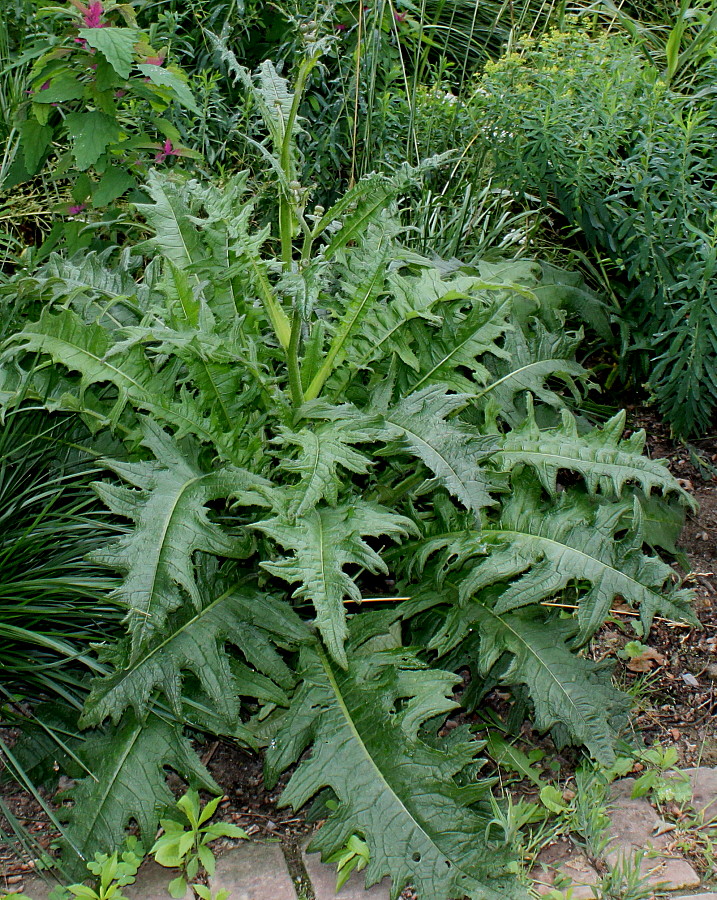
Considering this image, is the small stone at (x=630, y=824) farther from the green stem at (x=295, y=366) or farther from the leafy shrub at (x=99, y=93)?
the leafy shrub at (x=99, y=93)

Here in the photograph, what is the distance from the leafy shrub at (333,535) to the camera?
1893 mm

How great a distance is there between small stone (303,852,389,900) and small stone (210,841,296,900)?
2.1 inches

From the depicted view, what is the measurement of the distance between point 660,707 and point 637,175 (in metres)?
1.70

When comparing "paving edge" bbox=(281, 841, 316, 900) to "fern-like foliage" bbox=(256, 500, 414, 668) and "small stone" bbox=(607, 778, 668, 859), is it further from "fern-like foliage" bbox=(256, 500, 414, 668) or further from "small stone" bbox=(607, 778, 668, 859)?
"small stone" bbox=(607, 778, 668, 859)

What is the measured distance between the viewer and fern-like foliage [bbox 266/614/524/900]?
5.82ft

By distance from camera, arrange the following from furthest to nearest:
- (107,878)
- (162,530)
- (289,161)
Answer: (289,161) < (162,530) < (107,878)

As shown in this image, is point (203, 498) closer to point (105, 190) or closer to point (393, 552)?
point (393, 552)

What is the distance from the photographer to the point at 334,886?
1.89 meters

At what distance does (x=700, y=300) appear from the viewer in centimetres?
282

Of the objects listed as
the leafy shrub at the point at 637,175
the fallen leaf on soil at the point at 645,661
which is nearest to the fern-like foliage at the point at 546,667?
the fallen leaf on soil at the point at 645,661

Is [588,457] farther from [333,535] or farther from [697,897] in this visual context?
[697,897]

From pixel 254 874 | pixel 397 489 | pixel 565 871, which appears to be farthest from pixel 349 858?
pixel 397 489

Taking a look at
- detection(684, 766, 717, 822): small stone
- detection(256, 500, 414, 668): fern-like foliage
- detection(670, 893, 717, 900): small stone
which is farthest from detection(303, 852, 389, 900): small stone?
detection(684, 766, 717, 822): small stone

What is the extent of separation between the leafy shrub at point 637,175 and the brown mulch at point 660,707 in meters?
0.40
